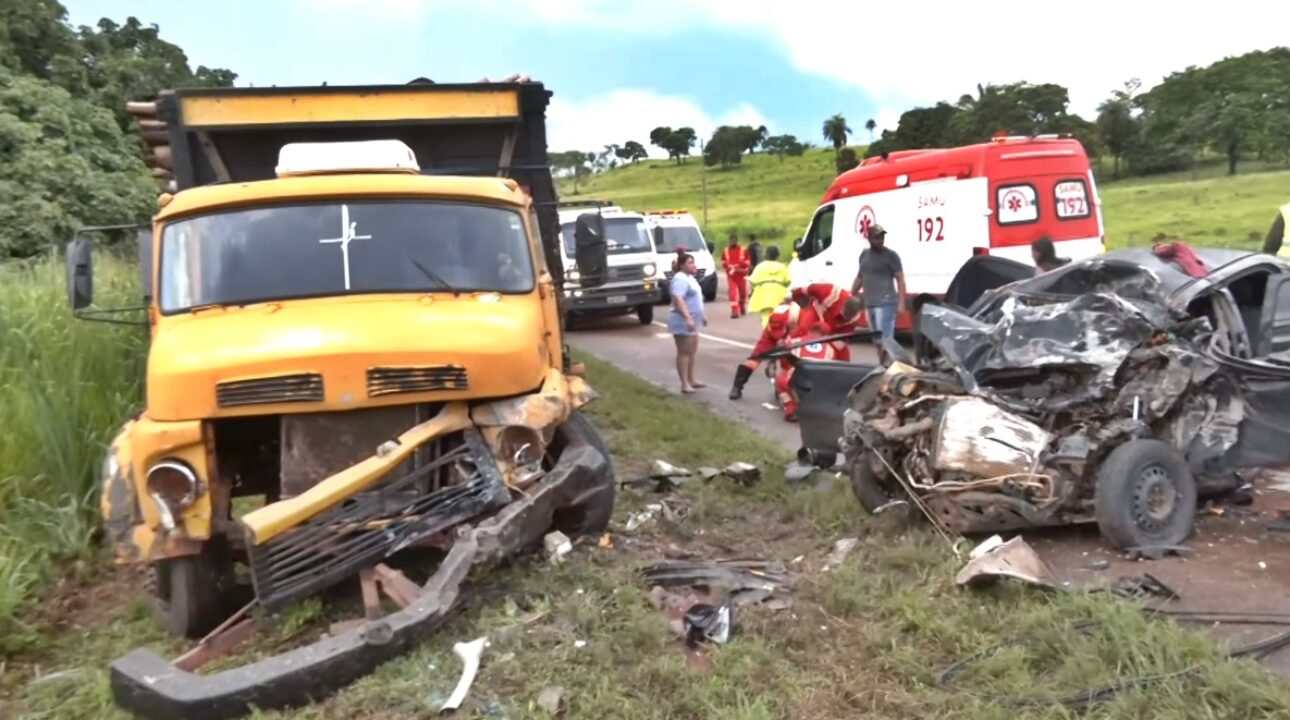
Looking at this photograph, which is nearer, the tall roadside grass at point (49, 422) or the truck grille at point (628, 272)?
the tall roadside grass at point (49, 422)

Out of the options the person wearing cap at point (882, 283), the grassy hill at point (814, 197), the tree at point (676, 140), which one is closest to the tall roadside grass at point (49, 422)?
the person wearing cap at point (882, 283)

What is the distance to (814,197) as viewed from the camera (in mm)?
64750

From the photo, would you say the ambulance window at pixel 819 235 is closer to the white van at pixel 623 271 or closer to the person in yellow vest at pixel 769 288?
the white van at pixel 623 271

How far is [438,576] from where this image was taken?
14.5 ft

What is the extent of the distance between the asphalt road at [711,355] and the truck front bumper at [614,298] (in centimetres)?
47

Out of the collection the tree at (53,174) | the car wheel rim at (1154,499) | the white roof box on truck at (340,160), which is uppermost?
the tree at (53,174)

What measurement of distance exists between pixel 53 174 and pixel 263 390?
1155 cm

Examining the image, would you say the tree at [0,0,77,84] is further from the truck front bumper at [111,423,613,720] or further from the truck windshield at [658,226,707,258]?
the truck front bumper at [111,423,613,720]

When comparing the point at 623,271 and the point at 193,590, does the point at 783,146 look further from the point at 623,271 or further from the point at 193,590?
the point at 193,590

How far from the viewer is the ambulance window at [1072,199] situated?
41.7 ft

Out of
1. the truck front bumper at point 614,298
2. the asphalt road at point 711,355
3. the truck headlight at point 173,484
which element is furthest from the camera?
the truck front bumper at point 614,298


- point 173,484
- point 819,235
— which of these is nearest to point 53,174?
point 819,235

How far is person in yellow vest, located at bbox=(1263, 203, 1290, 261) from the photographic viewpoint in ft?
30.1

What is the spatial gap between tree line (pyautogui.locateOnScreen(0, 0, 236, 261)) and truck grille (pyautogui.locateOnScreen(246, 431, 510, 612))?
10174 mm
